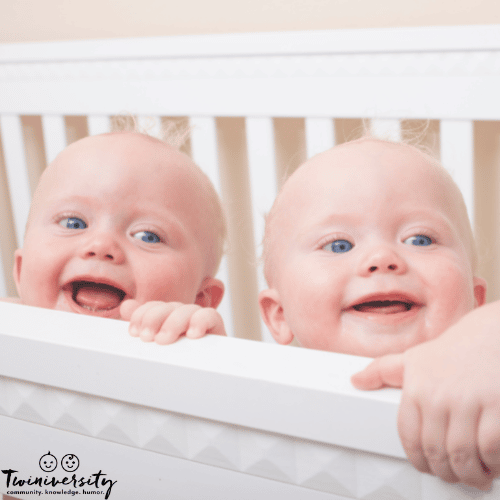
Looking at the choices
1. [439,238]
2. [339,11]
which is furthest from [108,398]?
[339,11]

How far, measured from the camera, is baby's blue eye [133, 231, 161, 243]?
2.77 feet

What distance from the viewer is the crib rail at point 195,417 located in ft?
1.31

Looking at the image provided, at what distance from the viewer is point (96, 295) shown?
830 millimetres

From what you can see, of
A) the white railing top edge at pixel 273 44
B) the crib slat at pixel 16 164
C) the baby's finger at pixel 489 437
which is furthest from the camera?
the crib slat at pixel 16 164

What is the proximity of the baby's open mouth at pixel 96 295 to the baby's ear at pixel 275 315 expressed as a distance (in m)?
0.19

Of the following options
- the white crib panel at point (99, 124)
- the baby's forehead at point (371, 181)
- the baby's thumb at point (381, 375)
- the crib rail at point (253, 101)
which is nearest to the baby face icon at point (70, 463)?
the baby's thumb at point (381, 375)

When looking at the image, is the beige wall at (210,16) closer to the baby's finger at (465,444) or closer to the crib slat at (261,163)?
the crib slat at (261,163)

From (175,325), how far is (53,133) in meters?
0.89

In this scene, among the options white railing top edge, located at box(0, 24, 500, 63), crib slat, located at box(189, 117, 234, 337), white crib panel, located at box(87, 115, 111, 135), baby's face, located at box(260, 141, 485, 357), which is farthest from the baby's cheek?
white crib panel, located at box(87, 115, 111, 135)

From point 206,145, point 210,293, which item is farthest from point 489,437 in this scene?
point 206,145

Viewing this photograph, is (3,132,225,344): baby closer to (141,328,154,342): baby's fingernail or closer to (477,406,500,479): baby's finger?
(141,328,154,342): baby's fingernail

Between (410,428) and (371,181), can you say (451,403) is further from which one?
(371,181)

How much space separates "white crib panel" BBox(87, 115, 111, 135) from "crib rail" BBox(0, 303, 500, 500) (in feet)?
2.45

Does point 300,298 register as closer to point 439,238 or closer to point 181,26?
point 439,238
